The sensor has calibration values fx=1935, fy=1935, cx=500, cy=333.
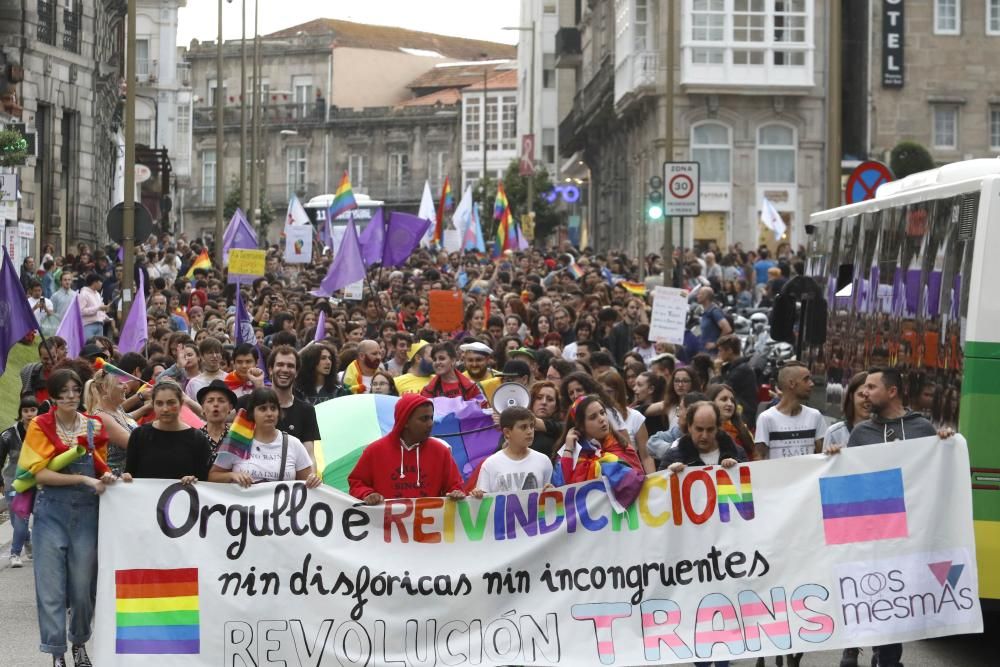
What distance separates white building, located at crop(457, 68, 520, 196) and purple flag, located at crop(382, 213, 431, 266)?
260 feet

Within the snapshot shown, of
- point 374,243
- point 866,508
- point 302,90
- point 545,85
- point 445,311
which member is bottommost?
point 866,508

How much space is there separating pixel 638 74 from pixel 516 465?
42496mm

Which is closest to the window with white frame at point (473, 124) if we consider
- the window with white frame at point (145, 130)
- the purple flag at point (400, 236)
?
the window with white frame at point (145, 130)

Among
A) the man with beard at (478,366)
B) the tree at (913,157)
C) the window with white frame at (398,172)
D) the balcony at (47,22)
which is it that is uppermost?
the window with white frame at (398,172)

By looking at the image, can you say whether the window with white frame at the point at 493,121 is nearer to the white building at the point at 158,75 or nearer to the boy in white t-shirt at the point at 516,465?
the white building at the point at 158,75

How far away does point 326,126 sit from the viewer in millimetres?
116938

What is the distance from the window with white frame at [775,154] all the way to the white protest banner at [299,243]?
639 inches

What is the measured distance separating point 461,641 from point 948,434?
255 cm

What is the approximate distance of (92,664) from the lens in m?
9.65

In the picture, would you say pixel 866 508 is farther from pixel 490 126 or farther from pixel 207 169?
pixel 207 169

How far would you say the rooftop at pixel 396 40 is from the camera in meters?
124

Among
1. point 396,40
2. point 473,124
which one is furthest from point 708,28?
point 396,40

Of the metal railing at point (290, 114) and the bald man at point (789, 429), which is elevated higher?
the metal railing at point (290, 114)

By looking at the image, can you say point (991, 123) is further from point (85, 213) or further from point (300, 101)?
point (300, 101)
